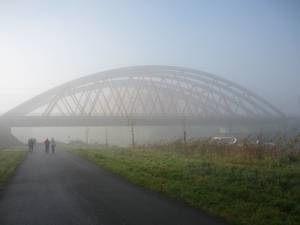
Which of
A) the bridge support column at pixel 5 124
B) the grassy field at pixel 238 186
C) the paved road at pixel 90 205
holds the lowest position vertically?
the paved road at pixel 90 205

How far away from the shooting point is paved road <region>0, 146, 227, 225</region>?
22.1 ft

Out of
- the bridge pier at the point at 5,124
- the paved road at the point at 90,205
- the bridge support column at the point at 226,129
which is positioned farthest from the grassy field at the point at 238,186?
the bridge support column at the point at 226,129

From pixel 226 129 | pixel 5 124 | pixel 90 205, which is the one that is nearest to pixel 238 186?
pixel 90 205

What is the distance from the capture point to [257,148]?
16734mm

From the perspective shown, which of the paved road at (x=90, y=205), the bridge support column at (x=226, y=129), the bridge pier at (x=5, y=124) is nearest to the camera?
the paved road at (x=90, y=205)

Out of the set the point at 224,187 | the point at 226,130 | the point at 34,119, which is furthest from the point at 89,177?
the point at 226,130

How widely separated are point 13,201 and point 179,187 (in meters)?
5.32

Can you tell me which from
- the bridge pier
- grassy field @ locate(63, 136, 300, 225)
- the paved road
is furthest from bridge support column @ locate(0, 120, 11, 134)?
the paved road

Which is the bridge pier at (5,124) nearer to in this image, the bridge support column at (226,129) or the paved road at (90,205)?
the paved road at (90,205)

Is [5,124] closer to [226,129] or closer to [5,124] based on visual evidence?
[5,124]

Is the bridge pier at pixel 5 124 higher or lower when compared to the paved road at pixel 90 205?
higher

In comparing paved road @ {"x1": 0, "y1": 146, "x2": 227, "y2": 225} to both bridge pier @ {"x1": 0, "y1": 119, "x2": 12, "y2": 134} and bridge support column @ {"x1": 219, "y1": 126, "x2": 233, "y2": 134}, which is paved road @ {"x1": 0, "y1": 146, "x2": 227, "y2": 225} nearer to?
bridge pier @ {"x1": 0, "y1": 119, "x2": 12, "y2": 134}

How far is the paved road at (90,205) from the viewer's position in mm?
6742

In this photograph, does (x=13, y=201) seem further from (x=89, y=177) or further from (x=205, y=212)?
(x=205, y=212)
